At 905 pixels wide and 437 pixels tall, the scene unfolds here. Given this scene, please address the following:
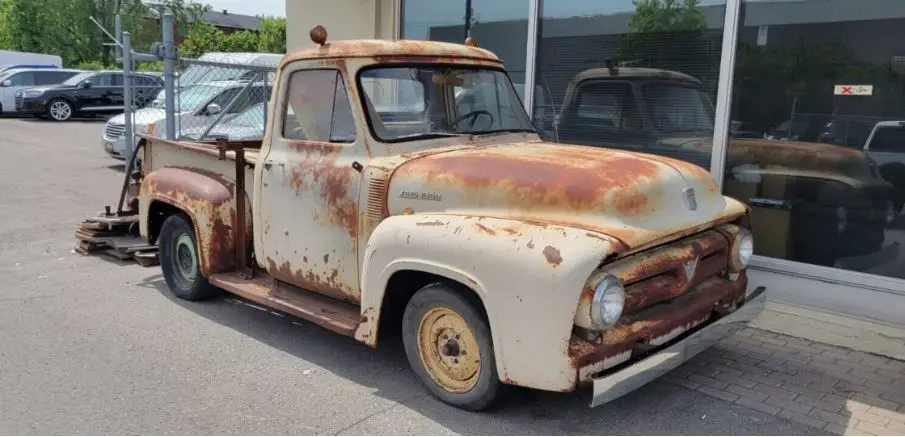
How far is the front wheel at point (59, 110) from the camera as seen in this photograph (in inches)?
930

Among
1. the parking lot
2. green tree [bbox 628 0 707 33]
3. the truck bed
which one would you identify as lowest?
the parking lot

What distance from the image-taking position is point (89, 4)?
128ft

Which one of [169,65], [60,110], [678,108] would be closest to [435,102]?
[678,108]

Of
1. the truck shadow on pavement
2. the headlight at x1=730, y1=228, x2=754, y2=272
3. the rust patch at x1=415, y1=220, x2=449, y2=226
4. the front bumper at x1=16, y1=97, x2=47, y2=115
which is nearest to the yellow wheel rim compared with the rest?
the truck shadow on pavement

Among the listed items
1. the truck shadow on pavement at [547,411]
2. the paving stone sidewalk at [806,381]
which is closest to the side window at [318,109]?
the truck shadow on pavement at [547,411]

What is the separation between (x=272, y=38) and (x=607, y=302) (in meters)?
46.9

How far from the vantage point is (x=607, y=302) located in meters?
3.36

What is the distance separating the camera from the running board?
4453mm

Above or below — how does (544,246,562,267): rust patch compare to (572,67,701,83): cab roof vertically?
below

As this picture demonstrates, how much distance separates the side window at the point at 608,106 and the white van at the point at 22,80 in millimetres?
23371

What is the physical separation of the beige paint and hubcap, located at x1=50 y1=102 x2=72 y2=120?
56.3 feet

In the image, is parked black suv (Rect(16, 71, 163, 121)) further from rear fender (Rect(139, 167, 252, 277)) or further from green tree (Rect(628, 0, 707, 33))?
green tree (Rect(628, 0, 707, 33))

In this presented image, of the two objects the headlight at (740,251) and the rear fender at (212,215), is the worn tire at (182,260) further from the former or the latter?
the headlight at (740,251)

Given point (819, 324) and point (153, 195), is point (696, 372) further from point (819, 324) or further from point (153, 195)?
point (153, 195)
